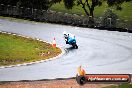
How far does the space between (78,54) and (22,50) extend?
15.3ft

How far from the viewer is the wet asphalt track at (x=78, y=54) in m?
26.3

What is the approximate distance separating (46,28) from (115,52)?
13084mm

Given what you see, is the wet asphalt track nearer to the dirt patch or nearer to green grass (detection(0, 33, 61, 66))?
the dirt patch

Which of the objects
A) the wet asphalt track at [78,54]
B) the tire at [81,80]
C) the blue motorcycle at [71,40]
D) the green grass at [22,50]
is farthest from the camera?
the blue motorcycle at [71,40]

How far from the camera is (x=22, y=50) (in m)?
Answer: 33.1

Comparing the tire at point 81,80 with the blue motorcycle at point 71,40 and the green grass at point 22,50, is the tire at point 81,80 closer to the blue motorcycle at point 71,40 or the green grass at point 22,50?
the green grass at point 22,50

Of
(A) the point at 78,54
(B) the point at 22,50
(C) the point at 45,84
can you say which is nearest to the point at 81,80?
(C) the point at 45,84

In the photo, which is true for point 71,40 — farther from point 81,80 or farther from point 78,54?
point 81,80

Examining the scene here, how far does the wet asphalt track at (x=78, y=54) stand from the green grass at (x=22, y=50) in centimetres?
140

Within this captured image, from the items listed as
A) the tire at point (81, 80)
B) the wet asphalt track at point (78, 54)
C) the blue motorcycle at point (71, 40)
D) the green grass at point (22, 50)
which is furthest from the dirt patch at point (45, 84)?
the blue motorcycle at point (71, 40)

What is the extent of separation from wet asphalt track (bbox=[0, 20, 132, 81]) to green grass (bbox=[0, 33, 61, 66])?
4.59ft

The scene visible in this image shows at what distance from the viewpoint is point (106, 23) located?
45.9 metres

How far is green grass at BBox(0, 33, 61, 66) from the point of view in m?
30.0

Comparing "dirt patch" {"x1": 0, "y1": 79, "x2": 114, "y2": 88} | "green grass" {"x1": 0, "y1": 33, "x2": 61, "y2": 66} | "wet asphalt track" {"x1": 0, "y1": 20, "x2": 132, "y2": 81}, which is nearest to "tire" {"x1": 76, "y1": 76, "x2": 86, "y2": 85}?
"dirt patch" {"x1": 0, "y1": 79, "x2": 114, "y2": 88}
